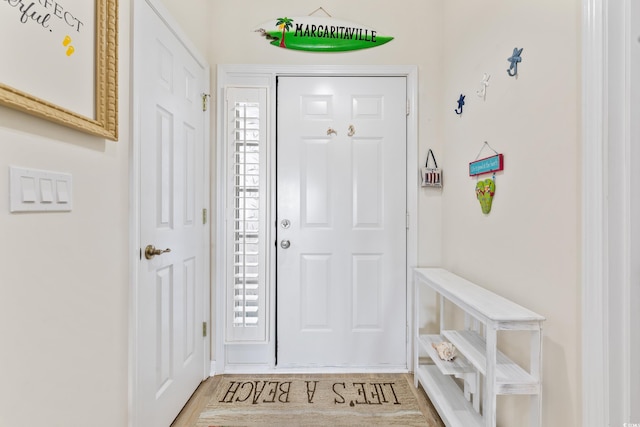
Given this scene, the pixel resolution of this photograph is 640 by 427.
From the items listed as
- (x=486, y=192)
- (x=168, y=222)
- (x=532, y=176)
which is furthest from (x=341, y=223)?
(x=532, y=176)

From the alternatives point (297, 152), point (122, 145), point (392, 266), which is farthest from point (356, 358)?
point (122, 145)

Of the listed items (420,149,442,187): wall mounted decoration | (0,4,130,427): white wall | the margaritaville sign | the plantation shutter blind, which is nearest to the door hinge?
the plantation shutter blind

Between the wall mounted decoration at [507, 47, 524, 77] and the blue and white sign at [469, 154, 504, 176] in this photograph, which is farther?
the blue and white sign at [469, 154, 504, 176]

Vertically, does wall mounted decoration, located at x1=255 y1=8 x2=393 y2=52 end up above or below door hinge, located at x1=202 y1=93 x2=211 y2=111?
above

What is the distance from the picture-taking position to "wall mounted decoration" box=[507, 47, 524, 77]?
1375 mm

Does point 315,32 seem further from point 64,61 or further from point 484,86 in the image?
point 64,61

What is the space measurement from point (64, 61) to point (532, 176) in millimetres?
1662

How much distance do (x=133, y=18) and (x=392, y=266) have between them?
194 cm

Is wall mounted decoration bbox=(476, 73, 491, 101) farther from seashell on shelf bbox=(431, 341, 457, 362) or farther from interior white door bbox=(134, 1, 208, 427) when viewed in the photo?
interior white door bbox=(134, 1, 208, 427)

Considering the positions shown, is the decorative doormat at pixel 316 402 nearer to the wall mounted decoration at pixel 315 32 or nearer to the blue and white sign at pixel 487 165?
the blue and white sign at pixel 487 165

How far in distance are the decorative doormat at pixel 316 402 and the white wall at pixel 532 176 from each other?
550 millimetres

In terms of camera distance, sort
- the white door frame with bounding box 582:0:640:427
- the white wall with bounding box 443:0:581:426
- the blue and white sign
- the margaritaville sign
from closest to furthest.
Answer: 1. the white door frame with bounding box 582:0:640:427
2. the white wall with bounding box 443:0:581:426
3. the blue and white sign
4. the margaritaville sign

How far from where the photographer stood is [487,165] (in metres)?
1.61

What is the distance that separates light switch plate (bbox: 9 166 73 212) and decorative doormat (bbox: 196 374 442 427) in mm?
1375
